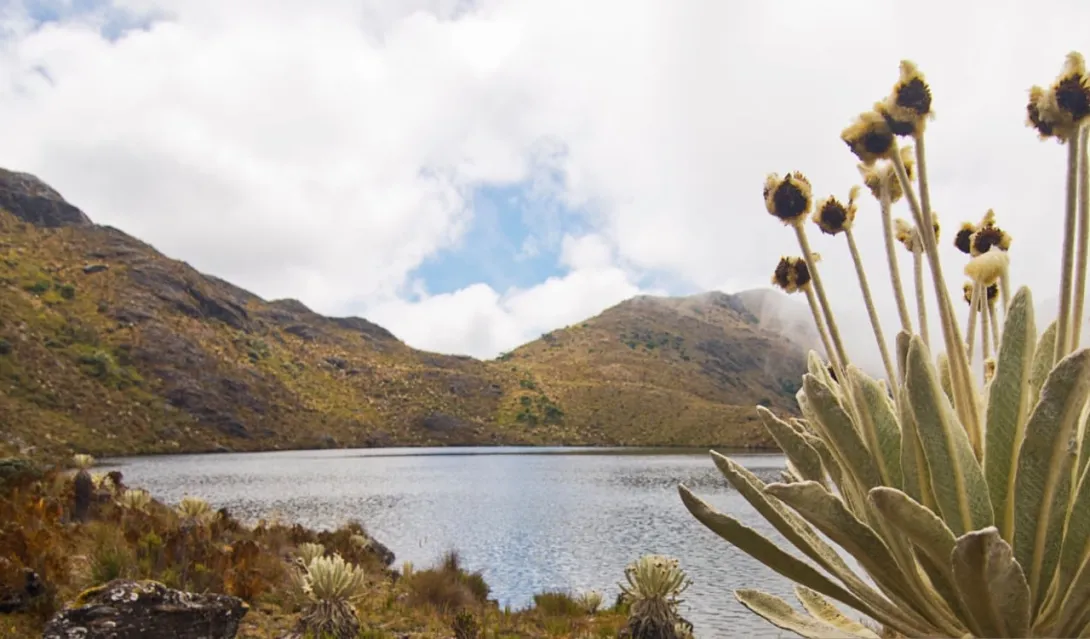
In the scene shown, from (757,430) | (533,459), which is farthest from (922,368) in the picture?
(757,430)

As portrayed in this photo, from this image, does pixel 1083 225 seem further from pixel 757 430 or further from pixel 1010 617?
pixel 757 430

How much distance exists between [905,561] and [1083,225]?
3.27ft

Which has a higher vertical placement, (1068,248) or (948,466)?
(1068,248)

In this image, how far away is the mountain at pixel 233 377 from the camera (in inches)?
2458

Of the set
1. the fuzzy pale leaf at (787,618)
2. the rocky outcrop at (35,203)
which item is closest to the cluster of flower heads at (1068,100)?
the fuzzy pale leaf at (787,618)

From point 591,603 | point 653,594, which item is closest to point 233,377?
point 591,603

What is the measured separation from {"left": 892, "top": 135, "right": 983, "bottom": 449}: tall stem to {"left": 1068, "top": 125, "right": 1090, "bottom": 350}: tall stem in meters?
0.29

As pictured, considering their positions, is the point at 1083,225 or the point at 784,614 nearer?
the point at 1083,225

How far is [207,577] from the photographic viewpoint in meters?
9.77

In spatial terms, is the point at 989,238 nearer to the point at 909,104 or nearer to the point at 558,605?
the point at 909,104

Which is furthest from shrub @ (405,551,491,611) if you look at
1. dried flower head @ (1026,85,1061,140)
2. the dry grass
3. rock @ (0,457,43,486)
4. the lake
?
the dry grass

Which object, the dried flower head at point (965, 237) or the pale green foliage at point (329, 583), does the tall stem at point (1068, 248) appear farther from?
the pale green foliage at point (329, 583)

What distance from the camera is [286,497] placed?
3481 cm

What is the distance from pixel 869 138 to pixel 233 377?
89.8 m
